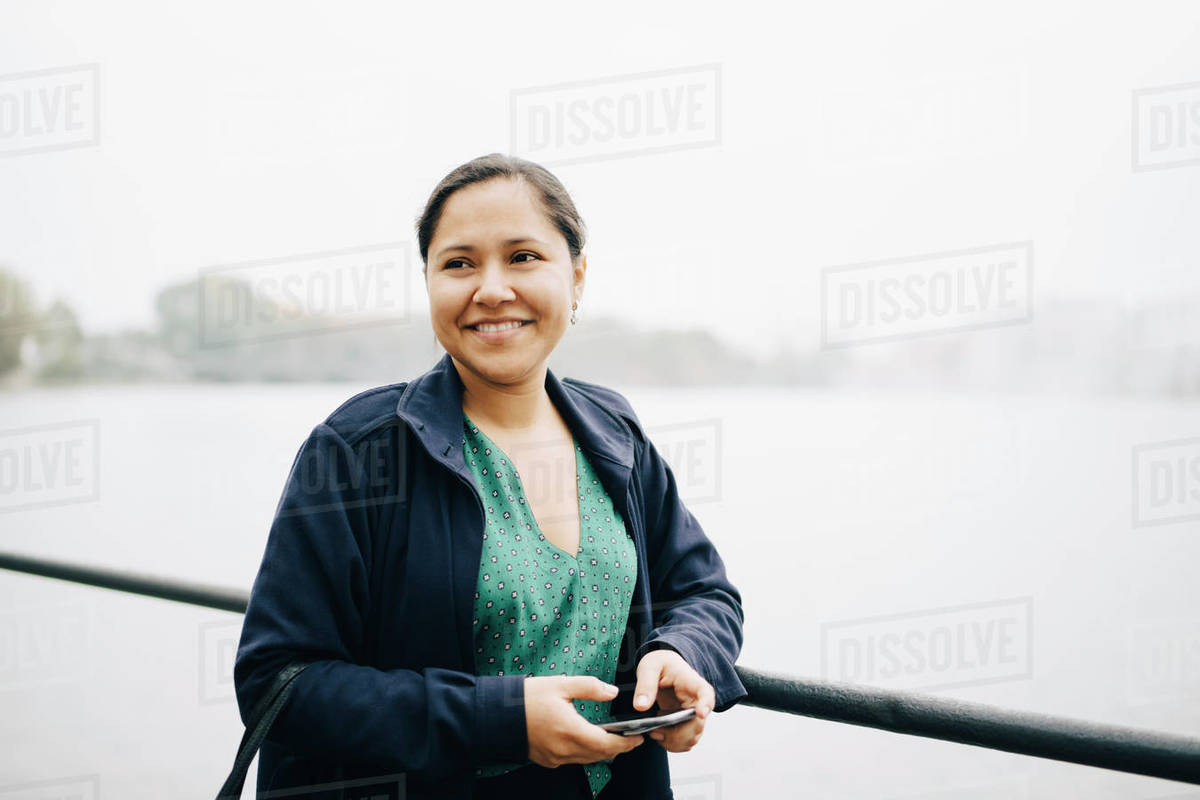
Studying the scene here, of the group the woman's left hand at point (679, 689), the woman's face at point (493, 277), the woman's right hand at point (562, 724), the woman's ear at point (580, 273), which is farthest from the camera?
the woman's ear at point (580, 273)

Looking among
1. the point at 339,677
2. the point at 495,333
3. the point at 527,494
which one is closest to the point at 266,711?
the point at 339,677

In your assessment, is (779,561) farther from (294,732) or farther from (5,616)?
(294,732)

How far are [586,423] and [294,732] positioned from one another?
598mm

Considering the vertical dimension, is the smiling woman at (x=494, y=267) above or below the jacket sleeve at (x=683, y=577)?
above

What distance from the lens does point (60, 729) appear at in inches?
206

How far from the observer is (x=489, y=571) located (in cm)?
110

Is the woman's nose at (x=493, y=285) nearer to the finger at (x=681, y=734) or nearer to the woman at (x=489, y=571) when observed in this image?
the woman at (x=489, y=571)

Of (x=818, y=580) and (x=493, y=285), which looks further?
(x=818, y=580)

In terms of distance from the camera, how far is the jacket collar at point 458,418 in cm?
114

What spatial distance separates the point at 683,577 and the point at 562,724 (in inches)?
16.4

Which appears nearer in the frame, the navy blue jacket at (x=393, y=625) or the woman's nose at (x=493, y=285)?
the navy blue jacket at (x=393, y=625)

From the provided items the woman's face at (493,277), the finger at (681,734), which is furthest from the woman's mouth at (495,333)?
the finger at (681,734)

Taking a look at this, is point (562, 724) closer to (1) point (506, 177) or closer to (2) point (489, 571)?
(2) point (489, 571)

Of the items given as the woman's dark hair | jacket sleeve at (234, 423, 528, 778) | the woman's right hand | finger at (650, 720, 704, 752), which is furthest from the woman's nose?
finger at (650, 720, 704, 752)
